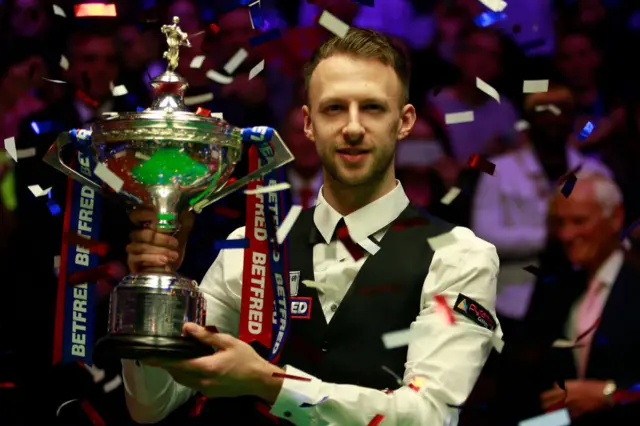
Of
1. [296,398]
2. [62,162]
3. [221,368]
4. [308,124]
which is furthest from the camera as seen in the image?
[308,124]

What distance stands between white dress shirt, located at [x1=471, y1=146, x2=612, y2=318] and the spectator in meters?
0.06

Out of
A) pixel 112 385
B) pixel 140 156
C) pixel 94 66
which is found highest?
pixel 94 66

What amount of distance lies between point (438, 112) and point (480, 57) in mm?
192

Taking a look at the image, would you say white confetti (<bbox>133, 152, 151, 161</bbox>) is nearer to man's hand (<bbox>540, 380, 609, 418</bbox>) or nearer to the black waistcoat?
the black waistcoat

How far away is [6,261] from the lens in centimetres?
269

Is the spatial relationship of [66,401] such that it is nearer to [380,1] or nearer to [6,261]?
[6,261]

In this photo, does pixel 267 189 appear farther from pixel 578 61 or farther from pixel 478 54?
pixel 578 61

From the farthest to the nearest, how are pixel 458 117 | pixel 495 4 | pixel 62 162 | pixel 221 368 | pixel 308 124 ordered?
pixel 458 117 < pixel 495 4 < pixel 308 124 < pixel 62 162 < pixel 221 368

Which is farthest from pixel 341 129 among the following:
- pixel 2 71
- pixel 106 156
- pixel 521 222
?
pixel 2 71

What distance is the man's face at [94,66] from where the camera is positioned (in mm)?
2697

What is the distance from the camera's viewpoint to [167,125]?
183 centimetres

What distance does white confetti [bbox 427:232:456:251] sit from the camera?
206cm

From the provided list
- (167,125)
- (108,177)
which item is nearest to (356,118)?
(167,125)

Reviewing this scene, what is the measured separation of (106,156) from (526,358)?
1156mm
